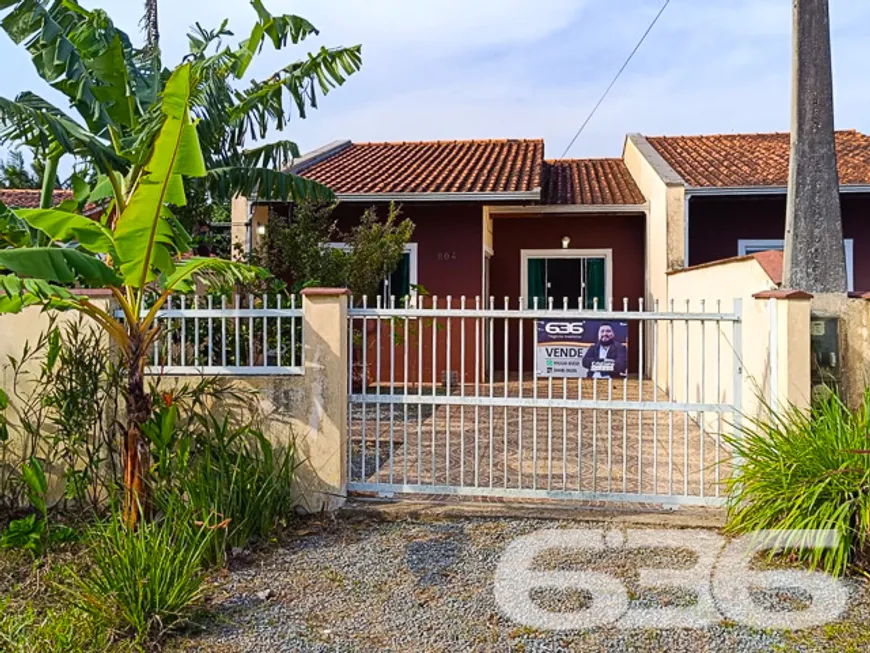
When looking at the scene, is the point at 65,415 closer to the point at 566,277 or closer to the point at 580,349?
the point at 580,349

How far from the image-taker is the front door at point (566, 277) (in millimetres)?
13914

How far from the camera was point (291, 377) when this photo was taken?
206 inches

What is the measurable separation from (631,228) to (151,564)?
1217cm

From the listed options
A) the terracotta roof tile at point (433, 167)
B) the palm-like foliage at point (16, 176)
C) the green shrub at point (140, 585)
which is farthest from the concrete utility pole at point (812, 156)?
the palm-like foliage at point (16, 176)

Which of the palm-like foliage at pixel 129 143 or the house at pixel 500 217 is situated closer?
the palm-like foliage at pixel 129 143

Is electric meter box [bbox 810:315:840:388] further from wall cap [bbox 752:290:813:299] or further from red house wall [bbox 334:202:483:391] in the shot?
red house wall [bbox 334:202:483:391]

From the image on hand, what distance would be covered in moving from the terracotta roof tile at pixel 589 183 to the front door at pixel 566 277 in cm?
136

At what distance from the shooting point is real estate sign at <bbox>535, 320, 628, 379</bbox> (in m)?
6.66

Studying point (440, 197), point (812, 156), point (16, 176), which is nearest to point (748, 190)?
point (440, 197)

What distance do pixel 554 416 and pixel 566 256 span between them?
559cm

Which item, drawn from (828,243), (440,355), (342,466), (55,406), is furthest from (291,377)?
(440,355)

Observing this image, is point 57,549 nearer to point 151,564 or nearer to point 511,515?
point 151,564

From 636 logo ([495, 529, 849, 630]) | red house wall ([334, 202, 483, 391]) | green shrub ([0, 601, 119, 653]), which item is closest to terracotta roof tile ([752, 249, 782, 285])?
636 logo ([495, 529, 849, 630])

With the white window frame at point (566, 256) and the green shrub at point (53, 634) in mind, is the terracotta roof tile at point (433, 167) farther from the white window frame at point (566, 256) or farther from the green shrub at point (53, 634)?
the green shrub at point (53, 634)
